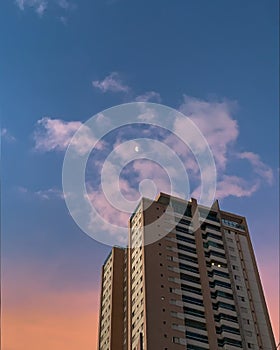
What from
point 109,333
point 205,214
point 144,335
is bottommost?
point 144,335

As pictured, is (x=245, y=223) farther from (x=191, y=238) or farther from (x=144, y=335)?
(x=144, y=335)

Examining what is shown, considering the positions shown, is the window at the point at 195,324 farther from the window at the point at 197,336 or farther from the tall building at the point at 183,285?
the window at the point at 197,336

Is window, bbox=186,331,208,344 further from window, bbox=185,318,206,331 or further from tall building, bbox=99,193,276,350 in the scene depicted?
window, bbox=185,318,206,331

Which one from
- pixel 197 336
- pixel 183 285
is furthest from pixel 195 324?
pixel 183 285

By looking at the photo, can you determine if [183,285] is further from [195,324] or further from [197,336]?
Answer: [197,336]

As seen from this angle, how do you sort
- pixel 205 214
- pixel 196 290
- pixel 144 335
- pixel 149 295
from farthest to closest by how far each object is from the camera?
pixel 205 214
pixel 196 290
pixel 149 295
pixel 144 335

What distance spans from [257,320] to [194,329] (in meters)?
13.5

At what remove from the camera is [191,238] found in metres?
83.3

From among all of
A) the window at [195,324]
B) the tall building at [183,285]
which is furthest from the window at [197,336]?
the window at [195,324]

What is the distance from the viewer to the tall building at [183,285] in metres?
69.0

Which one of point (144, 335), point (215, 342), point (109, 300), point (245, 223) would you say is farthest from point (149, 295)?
point (245, 223)

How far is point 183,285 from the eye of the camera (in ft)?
244

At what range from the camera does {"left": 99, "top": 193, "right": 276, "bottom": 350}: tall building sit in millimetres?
69000

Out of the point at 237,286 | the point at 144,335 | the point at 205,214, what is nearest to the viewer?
the point at 144,335
